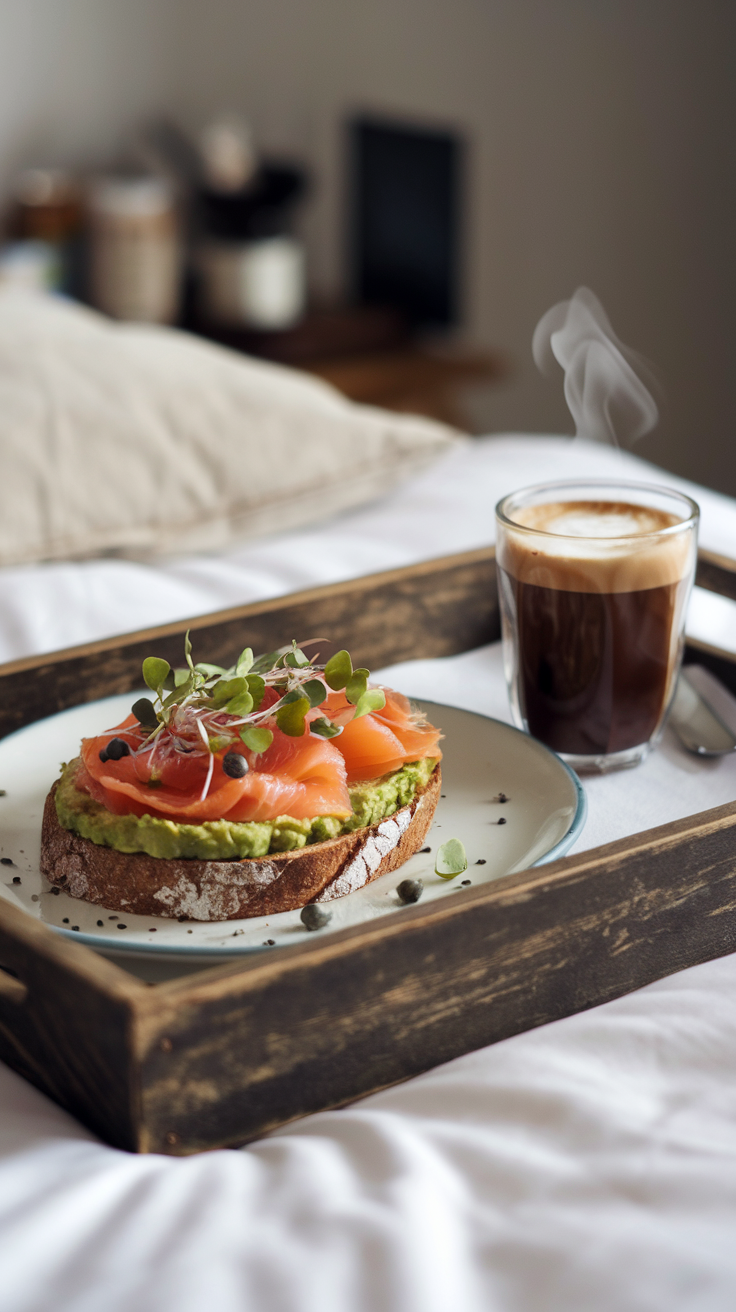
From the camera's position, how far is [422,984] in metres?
0.60

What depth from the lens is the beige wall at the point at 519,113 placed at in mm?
2812

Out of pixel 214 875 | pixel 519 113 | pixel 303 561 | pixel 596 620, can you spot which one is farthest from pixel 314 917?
pixel 519 113

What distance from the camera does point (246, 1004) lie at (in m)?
0.54

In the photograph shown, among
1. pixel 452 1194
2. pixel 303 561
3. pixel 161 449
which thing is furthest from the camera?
pixel 161 449

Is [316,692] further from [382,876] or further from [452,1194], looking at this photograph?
[452,1194]

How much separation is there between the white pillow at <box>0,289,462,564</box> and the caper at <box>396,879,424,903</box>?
92cm

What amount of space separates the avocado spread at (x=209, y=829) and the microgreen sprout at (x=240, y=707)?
24 millimetres

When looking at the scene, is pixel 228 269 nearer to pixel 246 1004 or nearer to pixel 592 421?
pixel 592 421

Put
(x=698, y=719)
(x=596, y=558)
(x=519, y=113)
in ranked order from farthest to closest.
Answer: (x=519, y=113), (x=698, y=719), (x=596, y=558)

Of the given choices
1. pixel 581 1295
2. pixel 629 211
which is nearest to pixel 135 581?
pixel 581 1295

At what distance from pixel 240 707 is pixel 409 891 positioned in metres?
0.14

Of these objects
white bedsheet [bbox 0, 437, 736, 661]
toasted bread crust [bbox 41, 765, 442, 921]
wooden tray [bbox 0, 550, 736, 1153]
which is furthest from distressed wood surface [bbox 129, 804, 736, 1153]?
white bedsheet [bbox 0, 437, 736, 661]

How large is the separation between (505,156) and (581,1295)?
299cm

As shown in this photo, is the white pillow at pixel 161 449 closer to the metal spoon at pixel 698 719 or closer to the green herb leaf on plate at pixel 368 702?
the metal spoon at pixel 698 719
